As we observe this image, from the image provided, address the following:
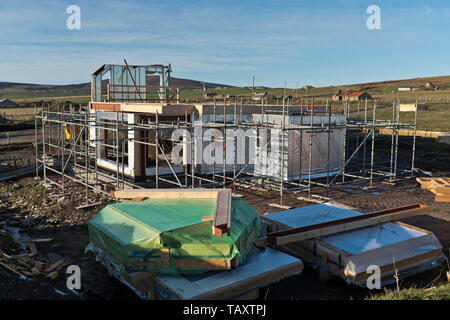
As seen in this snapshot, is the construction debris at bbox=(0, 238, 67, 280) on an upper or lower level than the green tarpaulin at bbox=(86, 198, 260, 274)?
lower

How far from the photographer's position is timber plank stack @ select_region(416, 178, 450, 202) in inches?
620

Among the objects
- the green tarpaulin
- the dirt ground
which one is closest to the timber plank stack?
the dirt ground

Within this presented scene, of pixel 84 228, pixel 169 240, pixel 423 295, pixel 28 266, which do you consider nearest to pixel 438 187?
pixel 423 295

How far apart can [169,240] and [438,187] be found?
1218 centimetres

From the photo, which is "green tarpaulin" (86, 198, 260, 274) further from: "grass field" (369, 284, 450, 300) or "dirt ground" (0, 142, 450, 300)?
"grass field" (369, 284, 450, 300)

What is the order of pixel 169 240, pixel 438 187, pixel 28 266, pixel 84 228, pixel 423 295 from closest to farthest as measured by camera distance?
1. pixel 423 295
2. pixel 169 240
3. pixel 28 266
4. pixel 84 228
5. pixel 438 187

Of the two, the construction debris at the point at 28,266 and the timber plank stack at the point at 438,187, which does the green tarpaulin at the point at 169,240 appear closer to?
the construction debris at the point at 28,266

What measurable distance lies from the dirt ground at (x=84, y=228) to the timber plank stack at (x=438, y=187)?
31 centimetres

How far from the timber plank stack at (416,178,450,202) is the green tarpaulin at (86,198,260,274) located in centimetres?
966

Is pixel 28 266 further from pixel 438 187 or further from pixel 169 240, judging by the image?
pixel 438 187

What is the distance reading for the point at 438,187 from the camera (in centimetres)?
1611

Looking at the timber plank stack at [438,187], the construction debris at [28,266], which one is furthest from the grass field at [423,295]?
the timber plank stack at [438,187]

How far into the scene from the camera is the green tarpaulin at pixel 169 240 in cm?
768
